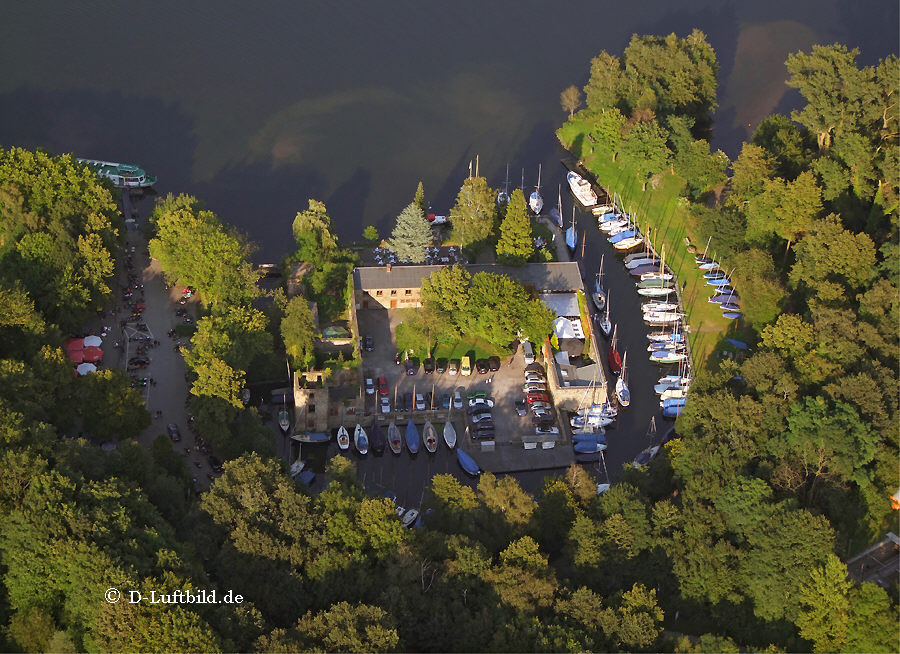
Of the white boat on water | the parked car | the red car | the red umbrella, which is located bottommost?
the parked car

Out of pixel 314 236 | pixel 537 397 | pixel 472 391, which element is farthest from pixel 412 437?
pixel 314 236

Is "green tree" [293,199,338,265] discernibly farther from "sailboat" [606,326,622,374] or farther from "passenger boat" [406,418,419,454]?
"sailboat" [606,326,622,374]

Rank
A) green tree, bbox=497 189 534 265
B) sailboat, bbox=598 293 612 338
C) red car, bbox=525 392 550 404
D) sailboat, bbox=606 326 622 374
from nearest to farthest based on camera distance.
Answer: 1. red car, bbox=525 392 550 404
2. sailboat, bbox=606 326 622 374
3. sailboat, bbox=598 293 612 338
4. green tree, bbox=497 189 534 265

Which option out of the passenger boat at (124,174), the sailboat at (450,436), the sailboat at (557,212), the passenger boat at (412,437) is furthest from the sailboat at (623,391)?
the passenger boat at (124,174)

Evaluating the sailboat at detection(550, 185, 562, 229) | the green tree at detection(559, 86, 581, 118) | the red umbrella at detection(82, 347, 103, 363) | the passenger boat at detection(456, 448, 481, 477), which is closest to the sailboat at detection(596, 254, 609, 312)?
the sailboat at detection(550, 185, 562, 229)

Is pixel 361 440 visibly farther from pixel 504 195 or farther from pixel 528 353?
pixel 504 195

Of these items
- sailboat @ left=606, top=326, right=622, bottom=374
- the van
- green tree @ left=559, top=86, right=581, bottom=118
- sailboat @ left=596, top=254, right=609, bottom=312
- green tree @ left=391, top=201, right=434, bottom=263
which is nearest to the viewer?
the van

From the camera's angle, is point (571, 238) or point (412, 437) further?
point (571, 238)
